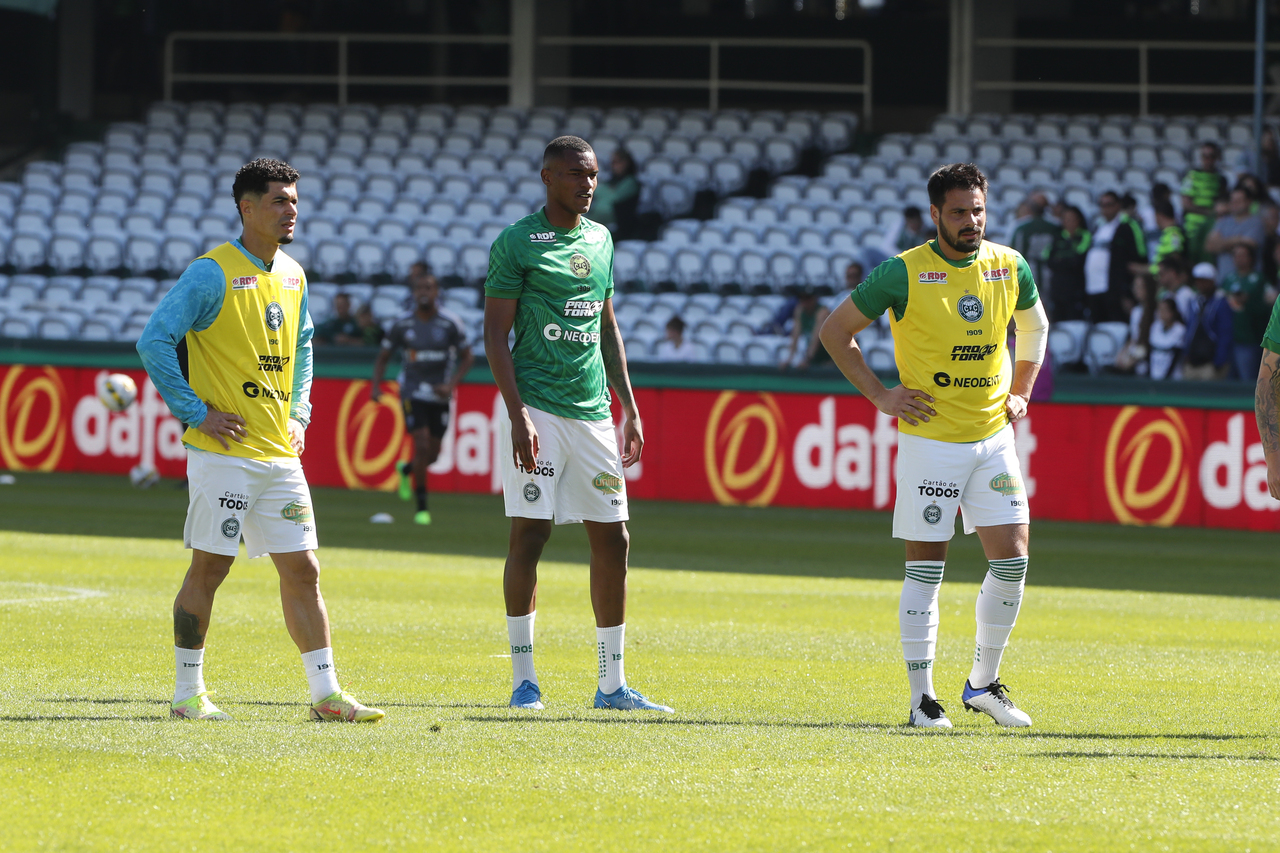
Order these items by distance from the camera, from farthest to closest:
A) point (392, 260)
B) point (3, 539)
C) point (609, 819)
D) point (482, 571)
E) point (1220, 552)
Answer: point (392, 260) < point (1220, 552) < point (3, 539) < point (482, 571) < point (609, 819)

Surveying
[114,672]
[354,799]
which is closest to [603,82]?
[114,672]

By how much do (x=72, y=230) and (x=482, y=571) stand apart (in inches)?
645

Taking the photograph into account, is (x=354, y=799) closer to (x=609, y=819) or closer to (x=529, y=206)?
(x=609, y=819)

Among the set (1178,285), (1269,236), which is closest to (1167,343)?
(1178,285)

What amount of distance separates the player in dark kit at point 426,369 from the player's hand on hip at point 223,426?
1032cm

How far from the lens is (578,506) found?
754 centimetres

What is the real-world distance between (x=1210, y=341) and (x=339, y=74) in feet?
62.3

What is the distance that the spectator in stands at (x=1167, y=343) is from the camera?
62.8 ft

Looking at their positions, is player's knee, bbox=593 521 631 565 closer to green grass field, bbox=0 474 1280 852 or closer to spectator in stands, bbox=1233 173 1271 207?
green grass field, bbox=0 474 1280 852

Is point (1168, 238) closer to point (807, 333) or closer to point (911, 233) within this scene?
point (911, 233)

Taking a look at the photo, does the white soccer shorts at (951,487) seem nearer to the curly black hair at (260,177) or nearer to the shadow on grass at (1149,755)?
the shadow on grass at (1149,755)

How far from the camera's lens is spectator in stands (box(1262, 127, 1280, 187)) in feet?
74.7

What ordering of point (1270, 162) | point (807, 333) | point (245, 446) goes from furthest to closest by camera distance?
point (1270, 162) → point (807, 333) → point (245, 446)

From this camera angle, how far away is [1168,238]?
20656mm
